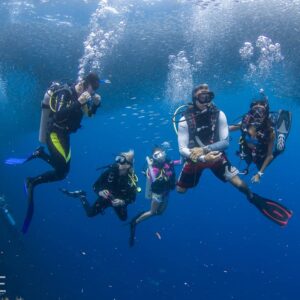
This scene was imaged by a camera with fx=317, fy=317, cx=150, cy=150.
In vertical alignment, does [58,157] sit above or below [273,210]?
above

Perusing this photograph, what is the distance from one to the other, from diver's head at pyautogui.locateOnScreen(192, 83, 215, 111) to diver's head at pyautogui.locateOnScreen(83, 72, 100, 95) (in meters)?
2.21

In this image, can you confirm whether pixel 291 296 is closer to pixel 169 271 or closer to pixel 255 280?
pixel 255 280

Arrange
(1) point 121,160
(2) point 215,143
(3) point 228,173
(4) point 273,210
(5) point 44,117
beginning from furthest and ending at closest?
1. (1) point 121,160
2. (4) point 273,210
3. (3) point 228,173
4. (5) point 44,117
5. (2) point 215,143

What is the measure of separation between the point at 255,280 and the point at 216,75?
27.0 metres

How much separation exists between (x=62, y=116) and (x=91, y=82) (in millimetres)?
1017

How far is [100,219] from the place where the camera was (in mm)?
57969

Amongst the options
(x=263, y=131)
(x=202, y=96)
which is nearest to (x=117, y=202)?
(x=202, y=96)

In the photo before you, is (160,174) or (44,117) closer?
(44,117)

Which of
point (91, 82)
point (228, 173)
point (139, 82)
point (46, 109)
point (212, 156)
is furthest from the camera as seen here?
point (139, 82)

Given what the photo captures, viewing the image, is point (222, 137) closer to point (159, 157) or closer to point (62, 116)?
point (159, 157)

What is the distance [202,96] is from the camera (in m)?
7.03

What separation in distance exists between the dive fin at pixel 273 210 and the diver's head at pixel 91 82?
5003mm

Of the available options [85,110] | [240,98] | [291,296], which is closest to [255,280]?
[291,296]

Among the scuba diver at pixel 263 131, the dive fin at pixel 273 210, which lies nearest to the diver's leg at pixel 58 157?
the scuba diver at pixel 263 131
